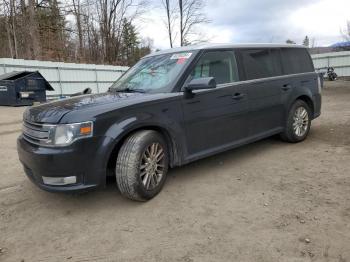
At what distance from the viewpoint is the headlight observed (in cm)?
338

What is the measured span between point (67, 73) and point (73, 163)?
1647 cm

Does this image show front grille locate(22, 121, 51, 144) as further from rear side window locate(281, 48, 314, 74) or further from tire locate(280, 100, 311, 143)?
rear side window locate(281, 48, 314, 74)

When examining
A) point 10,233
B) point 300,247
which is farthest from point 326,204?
point 10,233

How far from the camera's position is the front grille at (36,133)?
350cm

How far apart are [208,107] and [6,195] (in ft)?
9.28

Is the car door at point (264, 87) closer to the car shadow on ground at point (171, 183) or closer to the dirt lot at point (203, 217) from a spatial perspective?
the car shadow on ground at point (171, 183)

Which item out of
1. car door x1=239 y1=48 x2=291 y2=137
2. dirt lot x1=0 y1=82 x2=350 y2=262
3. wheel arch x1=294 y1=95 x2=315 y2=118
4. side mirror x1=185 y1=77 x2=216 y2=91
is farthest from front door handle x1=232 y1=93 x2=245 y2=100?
wheel arch x1=294 y1=95 x2=315 y2=118

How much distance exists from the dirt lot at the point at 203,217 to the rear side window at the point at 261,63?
135 cm

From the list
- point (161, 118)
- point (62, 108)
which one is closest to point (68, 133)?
point (62, 108)

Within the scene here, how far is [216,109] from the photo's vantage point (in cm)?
458

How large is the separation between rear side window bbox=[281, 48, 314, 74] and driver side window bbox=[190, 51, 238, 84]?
1.43 metres

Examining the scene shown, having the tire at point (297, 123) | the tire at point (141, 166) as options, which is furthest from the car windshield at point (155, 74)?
Result: the tire at point (297, 123)

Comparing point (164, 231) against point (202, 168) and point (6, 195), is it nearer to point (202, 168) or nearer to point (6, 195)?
point (202, 168)

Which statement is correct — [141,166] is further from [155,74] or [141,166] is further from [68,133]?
[155,74]
